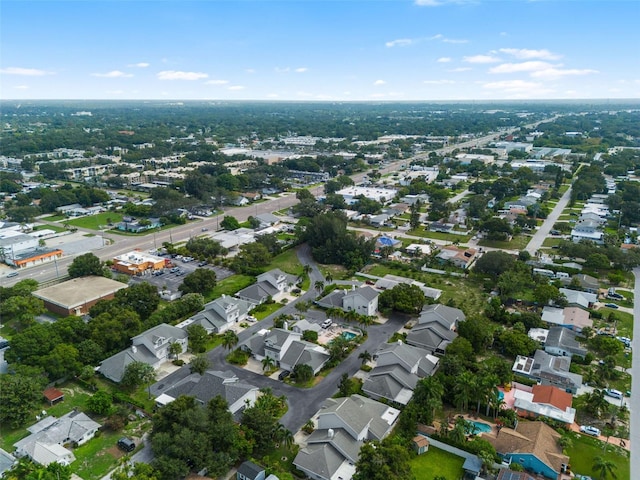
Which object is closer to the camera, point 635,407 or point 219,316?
point 635,407

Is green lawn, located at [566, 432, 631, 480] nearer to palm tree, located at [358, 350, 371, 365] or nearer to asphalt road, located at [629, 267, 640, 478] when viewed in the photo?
asphalt road, located at [629, 267, 640, 478]

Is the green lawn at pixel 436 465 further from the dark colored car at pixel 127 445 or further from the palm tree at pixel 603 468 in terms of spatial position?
the dark colored car at pixel 127 445

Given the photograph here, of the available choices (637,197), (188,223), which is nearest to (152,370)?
(188,223)

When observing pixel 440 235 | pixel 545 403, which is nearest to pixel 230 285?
pixel 545 403

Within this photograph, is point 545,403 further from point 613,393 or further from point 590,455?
point 613,393

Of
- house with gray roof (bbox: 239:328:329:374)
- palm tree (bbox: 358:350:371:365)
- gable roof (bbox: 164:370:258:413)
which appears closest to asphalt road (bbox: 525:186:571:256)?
palm tree (bbox: 358:350:371:365)
